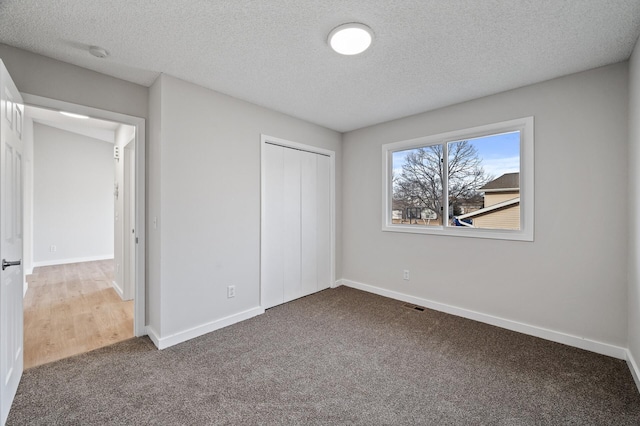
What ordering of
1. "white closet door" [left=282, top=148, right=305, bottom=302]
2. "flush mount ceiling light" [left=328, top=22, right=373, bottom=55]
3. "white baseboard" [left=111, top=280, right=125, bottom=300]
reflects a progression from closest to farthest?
"flush mount ceiling light" [left=328, top=22, right=373, bottom=55] < "white closet door" [left=282, top=148, right=305, bottom=302] < "white baseboard" [left=111, top=280, right=125, bottom=300]

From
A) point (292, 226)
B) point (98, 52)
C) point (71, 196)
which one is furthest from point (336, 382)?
point (71, 196)

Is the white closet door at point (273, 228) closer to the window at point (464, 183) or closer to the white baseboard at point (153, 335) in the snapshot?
the white baseboard at point (153, 335)

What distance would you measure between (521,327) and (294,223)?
2.78 meters

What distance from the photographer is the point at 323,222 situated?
4.29 metres

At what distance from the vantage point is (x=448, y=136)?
11.0ft

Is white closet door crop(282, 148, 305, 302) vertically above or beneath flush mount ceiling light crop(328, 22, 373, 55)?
beneath

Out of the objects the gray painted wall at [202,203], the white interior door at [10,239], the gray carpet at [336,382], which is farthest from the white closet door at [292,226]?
the white interior door at [10,239]

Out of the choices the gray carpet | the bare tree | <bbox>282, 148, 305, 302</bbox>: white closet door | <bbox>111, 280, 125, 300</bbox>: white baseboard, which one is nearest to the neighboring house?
the bare tree

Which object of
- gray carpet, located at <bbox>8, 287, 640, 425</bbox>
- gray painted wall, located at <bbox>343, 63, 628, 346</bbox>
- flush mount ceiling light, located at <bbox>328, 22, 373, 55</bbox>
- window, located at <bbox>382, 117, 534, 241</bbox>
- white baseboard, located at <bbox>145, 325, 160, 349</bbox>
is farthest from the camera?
window, located at <bbox>382, 117, 534, 241</bbox>

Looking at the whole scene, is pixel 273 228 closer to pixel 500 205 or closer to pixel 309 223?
pixel 309 223

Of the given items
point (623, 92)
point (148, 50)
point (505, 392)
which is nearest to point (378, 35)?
point (148, 50)

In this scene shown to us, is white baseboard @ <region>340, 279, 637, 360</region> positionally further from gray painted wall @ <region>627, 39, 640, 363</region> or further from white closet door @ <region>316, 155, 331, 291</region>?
white closet door @ <region>316, 155, 331, 291</region>

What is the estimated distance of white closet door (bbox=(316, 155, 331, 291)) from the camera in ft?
13.8

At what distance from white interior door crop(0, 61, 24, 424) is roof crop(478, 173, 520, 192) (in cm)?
395
